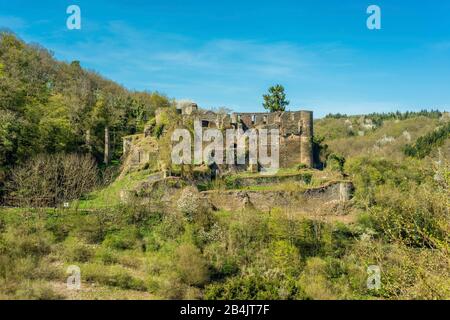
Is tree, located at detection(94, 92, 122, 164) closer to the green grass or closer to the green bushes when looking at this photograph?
the green grass

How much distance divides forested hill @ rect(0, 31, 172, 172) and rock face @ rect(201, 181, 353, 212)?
12.5 meters

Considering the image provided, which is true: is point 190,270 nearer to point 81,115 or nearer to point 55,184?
point 55,184

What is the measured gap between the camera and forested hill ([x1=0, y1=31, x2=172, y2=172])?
30594mm

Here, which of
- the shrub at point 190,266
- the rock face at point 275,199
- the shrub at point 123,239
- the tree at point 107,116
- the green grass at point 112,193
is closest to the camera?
the shrub at point 190,266

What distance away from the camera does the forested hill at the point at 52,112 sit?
30.6 metres

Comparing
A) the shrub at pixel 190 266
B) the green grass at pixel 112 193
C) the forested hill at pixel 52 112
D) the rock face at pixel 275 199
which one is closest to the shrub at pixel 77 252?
the green grass at pixel 112 193

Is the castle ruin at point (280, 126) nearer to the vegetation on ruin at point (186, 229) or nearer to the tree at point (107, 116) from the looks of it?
the vegetation on ruin at point (186, 229)

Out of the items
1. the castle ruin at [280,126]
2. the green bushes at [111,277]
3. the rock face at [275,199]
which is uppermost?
the castle ruin at [280,126]

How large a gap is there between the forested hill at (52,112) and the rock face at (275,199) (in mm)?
12546

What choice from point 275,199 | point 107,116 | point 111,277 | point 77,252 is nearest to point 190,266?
point 111,277

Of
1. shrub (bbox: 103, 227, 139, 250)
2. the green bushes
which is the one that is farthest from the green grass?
the green bushes

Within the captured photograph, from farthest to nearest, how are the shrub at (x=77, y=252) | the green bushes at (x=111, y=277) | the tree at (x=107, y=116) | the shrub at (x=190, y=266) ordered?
the tree at (x=107, y=116) → the shrub at (x=77, y=252) → the shrub at (x=190, y=266) → the green bushes at (x=111, y=277)

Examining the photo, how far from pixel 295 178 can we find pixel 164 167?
9306mm
